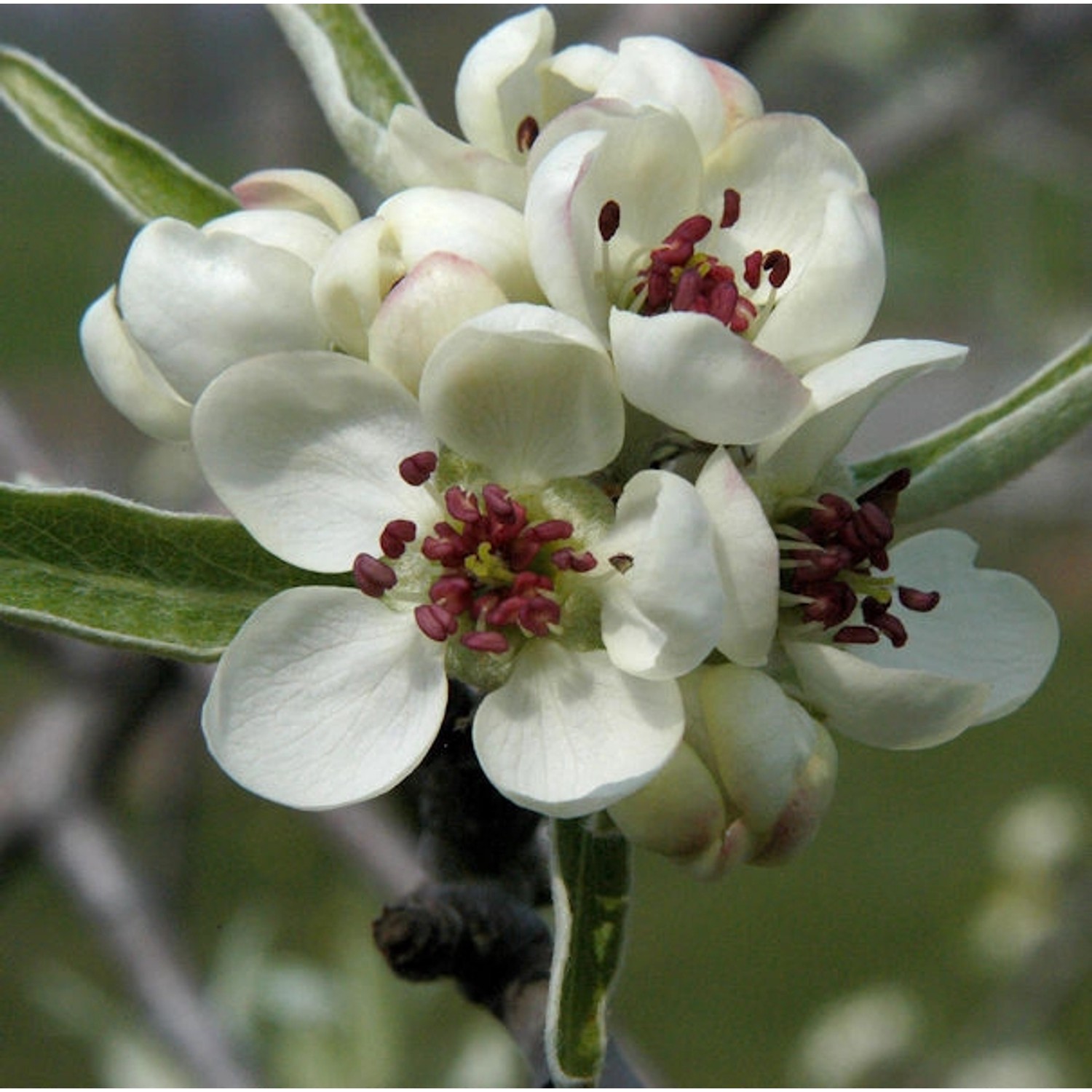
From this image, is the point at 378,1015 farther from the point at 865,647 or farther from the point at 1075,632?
the point at 1075,632

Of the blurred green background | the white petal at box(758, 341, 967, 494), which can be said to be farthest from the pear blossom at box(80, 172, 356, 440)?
the blurred green background

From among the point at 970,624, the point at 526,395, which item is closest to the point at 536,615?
the point at 526,395

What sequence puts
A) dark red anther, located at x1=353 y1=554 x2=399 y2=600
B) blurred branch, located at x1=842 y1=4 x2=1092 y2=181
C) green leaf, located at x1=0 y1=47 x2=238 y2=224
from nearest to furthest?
1. dark red anther, located at x1=353 y1=554 x2=399 y2=600
2. green leaf, located at x1=0 y1=47 x2=238 y2=224
3. blurred branch, located at x1=842 y1=4 x2=1092 y2=181

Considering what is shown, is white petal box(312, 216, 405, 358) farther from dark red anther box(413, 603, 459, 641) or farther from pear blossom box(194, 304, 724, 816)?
dark red anther box(413, 603, 459, 641)

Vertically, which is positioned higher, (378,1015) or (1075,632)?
(378,1015)

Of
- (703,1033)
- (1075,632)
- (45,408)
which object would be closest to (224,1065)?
(703,1033)

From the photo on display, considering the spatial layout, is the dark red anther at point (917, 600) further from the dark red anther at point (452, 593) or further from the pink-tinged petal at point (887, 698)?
the dark red anther at point (452, 593)
